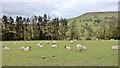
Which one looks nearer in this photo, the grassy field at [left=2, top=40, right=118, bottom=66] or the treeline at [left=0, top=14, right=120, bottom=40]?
the grassy field at [left=2, top=40, right=118, bottom=66]

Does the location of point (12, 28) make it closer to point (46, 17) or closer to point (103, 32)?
point (46, 17)

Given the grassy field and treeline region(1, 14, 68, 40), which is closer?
the grassy field

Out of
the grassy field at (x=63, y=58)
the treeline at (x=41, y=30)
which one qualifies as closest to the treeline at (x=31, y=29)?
the treeline at (x=41, y=30)

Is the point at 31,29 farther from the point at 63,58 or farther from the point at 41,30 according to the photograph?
the point at 63,58

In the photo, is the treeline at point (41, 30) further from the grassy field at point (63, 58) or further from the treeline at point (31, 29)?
the grassy field at point (63, 58)

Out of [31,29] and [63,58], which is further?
[31,29]

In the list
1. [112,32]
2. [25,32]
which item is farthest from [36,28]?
[112,32]

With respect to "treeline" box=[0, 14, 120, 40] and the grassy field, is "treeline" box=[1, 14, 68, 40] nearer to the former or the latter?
"treeline" box=[0, 14, 120, 40]

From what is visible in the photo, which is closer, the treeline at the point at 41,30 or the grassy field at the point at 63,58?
the grassy field at the point at 63,58

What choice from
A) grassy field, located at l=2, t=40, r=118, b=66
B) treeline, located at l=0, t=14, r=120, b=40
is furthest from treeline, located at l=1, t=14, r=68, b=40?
grassy field, located at l=2, t=40, r=118, b=66

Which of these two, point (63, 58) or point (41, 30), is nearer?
point (63, 58)

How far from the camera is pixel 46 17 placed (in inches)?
2031

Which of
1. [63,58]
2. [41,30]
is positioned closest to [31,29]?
[41,30]

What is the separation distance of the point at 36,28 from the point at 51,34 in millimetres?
4133
